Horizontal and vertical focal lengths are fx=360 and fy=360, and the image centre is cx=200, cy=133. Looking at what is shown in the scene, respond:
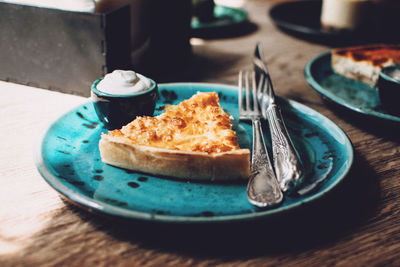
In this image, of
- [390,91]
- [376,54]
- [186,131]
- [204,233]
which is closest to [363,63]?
[376,54]

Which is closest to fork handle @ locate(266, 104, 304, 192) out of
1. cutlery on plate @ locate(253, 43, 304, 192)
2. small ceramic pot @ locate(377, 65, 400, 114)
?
cutlery on plate @ locate(253, 43, 304, 192)

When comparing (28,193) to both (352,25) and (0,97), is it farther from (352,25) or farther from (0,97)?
(352,25)

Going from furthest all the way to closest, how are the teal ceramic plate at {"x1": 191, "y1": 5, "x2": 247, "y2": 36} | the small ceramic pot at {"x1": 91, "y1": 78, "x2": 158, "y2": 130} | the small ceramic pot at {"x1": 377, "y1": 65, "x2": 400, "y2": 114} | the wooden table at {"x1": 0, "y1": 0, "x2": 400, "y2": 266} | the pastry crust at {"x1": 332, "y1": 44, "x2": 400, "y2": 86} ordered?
the teal ceramic plate at {"x1": 191, "y1": 5, "x2": 247, "y2": 36}
the pastry crust at {"x1": 332, "y1": 44, "x2": 400, "y2": 86}
the small ceramic pot at {"x1": 377, "y1": 65, "x2": 400, "y2": 114}
the small ceramic pot at {"x1": 91, "y1": 78, "x2": 158, "y2": 130}
the wooden table at {"x1": 0, "y1": 0, "x2": 400, "y2": 266}

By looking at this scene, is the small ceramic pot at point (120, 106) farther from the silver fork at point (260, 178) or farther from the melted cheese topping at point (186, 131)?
the silver fork at point (260, 178)

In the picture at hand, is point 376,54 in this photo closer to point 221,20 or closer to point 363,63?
point 363,63

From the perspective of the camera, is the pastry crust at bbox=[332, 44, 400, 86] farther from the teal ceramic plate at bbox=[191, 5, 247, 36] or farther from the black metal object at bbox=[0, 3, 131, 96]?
the black metal object at bbox=[0, 3, 131, 96]

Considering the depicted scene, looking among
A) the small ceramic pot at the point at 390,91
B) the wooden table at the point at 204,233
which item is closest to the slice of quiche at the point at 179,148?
the wooden table at the point at 204,233

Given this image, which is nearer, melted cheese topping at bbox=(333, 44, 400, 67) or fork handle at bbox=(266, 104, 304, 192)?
fork handle at bbox=(266, 104, 304, 192)
